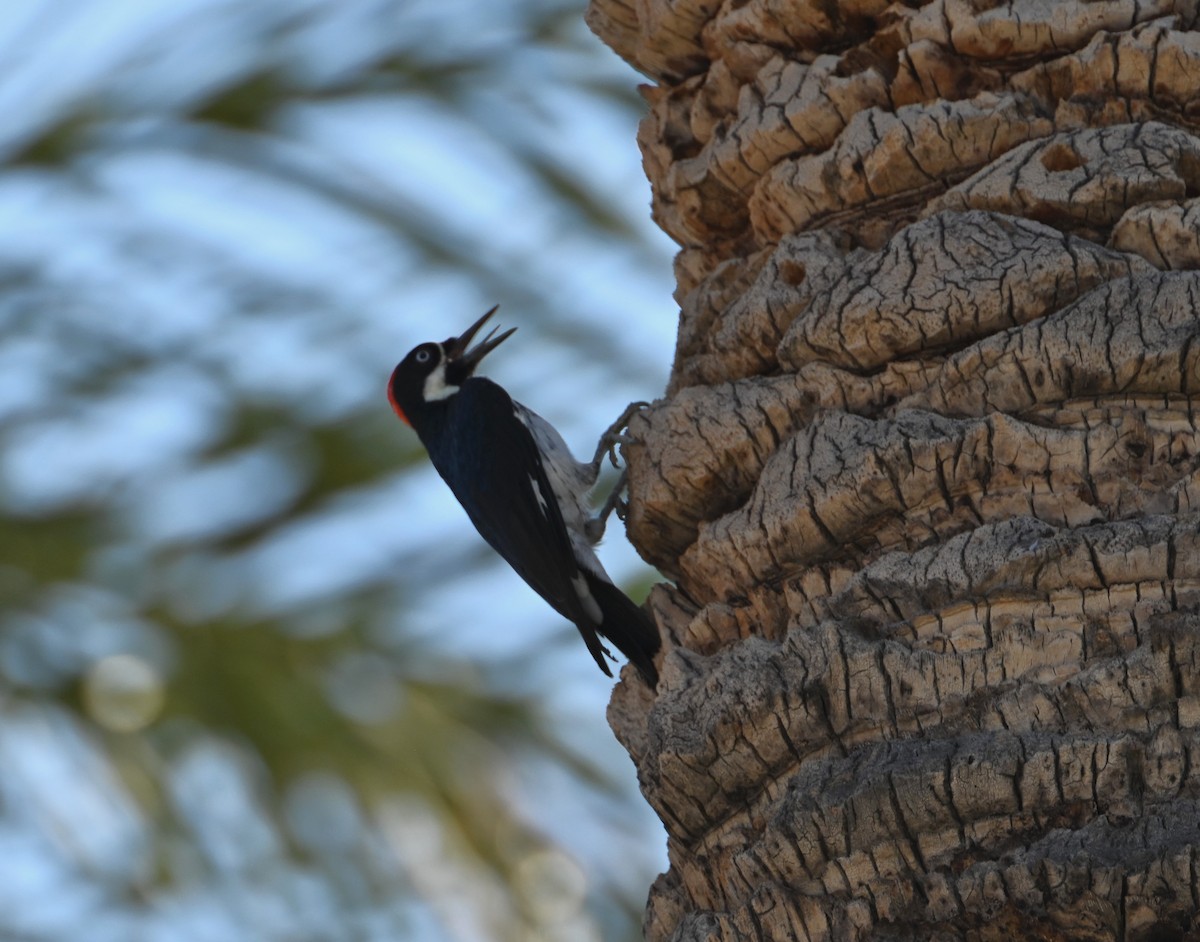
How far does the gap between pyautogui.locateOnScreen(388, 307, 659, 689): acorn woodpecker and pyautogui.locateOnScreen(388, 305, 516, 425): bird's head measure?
39 mm

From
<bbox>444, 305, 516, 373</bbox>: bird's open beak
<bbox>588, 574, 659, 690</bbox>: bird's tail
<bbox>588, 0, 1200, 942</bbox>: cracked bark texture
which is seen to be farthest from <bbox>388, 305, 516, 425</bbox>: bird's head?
<bbox>588, 0, 1200, 942</bbox>: cracked bark texture

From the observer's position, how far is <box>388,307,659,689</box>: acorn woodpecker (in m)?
4.75

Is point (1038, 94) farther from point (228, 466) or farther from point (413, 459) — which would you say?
A: point (228, 466)

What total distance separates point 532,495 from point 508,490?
9 centimetres

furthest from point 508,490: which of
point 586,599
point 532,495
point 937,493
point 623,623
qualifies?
point 937,493

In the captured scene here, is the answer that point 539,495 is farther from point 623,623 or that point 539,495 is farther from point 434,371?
point 434,371

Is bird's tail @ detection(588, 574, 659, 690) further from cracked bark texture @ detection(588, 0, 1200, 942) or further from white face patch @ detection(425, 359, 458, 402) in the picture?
white face patch @ detection(425, 359, 458, 402)

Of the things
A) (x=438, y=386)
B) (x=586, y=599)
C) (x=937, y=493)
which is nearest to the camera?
(x=937, y=493)

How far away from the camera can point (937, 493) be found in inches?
104

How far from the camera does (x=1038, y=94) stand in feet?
10.1

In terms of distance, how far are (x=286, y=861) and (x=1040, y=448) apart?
1.47 metres

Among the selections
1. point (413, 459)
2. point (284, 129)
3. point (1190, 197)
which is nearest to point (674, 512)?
point (413, 459)

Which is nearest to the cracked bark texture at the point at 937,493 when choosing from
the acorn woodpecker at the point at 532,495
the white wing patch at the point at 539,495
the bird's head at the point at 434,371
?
the acorn woodpecker at the point at 532,495

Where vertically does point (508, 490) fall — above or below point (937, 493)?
above
